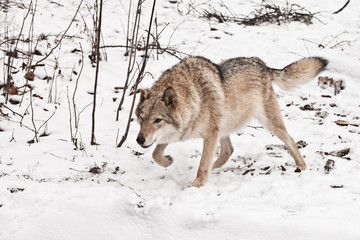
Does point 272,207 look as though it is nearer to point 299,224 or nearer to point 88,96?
point 299,224

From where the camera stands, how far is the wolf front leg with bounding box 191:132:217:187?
14.0 ft

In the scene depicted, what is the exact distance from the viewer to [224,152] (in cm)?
502

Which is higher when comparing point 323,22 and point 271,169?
point 323,22

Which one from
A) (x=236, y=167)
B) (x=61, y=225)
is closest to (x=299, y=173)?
(x=236, y=167)

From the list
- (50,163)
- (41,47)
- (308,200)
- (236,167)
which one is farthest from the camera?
(41,47)

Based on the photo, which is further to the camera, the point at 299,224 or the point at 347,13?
the point at 347,13

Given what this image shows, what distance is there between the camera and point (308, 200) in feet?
12.1

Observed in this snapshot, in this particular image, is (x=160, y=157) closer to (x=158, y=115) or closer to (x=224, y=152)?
(x=158, y=115)

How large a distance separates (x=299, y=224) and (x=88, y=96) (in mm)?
4104

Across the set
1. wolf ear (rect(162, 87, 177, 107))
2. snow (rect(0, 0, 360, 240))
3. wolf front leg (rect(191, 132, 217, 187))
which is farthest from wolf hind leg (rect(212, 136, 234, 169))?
wolf ear (rect(162, 87, 177, 107))

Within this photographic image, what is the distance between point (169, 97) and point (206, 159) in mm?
796

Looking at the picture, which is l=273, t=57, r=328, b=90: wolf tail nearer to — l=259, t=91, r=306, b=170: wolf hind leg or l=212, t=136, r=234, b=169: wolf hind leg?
l=259, t=91, r=306, b=170: wolf hind leg

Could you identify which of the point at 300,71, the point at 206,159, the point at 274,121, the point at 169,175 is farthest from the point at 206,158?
the point at 300,71

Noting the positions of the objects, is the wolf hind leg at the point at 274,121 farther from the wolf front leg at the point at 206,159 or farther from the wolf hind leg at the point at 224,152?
the wolf front leg at the point at 206,159
